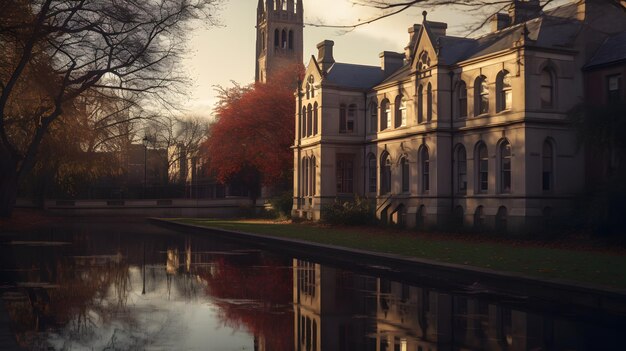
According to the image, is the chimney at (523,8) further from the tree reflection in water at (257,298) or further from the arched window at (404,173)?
the arched window at (404,173)

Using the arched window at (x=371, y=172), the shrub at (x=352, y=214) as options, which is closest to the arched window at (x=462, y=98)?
the shrub at (x=352, y=214)

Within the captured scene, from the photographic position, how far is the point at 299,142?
5000 centimetres

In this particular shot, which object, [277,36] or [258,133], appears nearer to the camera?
[258,133]

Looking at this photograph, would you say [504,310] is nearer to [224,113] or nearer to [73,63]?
[73,63]

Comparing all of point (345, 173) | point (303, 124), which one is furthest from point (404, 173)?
point (303, 124)

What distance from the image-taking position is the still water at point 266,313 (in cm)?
898

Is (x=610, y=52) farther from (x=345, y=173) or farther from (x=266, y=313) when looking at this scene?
(x=266, y=313)

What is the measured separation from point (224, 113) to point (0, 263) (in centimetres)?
3826

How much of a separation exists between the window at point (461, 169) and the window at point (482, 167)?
1251 mm

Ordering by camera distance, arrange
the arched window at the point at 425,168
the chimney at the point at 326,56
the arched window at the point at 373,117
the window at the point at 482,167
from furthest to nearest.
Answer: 1. the chimney at the point at 326,56
2. the arched window at the point at 373,117
3. the arched window at the point at 425,168
4. the window at the point at 482,167

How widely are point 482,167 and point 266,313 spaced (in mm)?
25674

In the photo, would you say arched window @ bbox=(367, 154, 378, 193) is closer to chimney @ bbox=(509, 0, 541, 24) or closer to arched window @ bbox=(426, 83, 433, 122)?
arched window @ bbox=(426, 83, 433, 122)

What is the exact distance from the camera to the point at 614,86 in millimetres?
31344

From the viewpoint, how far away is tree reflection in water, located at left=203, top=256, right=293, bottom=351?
9641mm
